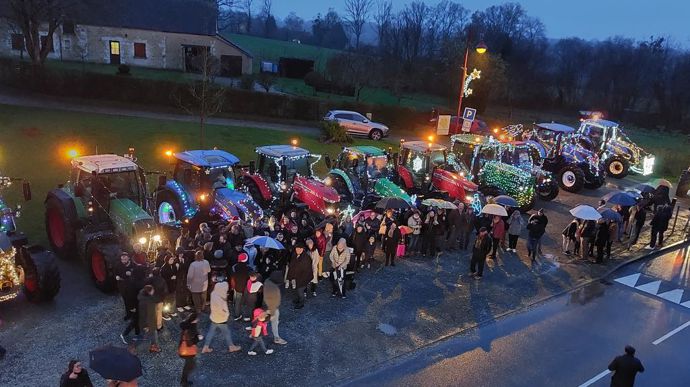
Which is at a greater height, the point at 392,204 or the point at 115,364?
the point at 392,204

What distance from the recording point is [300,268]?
35.1 ft

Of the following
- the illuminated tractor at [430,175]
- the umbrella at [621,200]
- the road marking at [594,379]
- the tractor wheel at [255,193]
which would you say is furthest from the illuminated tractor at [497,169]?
the road marking at [594,379]

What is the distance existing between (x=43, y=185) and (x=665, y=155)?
31.4 metres

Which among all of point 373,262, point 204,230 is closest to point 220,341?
point 204,230

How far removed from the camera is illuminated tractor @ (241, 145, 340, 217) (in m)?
15.2

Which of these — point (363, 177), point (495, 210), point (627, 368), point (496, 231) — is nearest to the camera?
point (627, 368)

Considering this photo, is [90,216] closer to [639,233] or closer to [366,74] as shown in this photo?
[639,233]

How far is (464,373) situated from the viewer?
918 cm

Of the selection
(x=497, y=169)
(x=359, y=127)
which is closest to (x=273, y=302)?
(x=497, y=169)

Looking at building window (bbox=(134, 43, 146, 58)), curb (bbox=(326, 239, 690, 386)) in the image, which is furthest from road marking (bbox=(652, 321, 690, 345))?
building window (bbox=(134, 43, 146, 58))

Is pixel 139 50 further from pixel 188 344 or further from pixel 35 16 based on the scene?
pixel 188 344

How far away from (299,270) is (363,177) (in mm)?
6578

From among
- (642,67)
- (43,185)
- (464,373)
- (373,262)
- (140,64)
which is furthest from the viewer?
(642,67)

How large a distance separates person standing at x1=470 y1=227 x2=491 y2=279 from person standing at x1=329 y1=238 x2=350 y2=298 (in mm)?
3435
